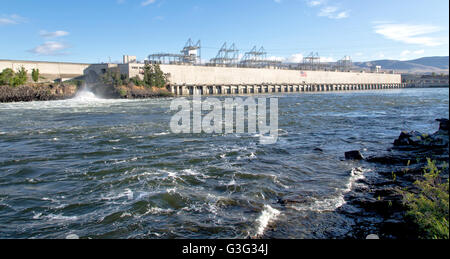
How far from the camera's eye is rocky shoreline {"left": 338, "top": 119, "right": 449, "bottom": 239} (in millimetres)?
5086

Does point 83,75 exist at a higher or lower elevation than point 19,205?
higher

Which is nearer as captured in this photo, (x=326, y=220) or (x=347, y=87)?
(x=326, y=220)

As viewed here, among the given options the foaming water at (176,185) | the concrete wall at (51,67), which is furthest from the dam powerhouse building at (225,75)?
the foaming water at (176,185)

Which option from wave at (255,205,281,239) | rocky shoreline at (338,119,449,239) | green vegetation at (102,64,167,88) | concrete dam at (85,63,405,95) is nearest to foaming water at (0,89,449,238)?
wave at (255,205,281,239)

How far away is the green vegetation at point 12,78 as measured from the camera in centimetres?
4372

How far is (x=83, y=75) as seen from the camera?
56219mm

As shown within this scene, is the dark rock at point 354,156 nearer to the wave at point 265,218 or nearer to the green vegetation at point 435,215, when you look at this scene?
the wave at point 265,218

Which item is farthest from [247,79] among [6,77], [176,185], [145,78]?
[176,185]

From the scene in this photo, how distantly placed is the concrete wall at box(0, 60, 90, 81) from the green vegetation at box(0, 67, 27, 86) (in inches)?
149

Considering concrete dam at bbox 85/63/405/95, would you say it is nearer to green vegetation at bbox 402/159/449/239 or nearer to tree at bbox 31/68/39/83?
tree at bbox 31/68/39/83

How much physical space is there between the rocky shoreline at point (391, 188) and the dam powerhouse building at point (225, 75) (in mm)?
51773
